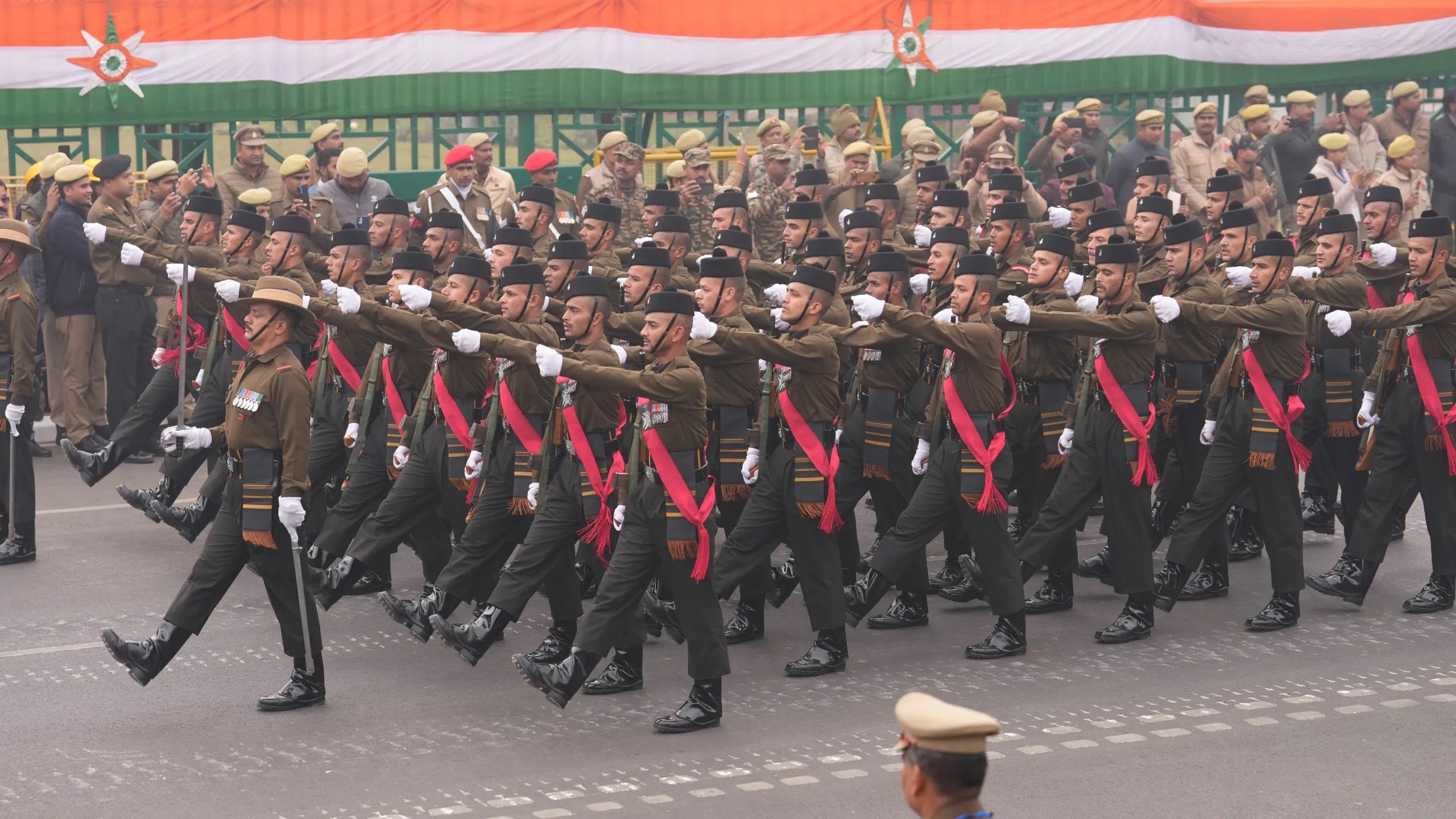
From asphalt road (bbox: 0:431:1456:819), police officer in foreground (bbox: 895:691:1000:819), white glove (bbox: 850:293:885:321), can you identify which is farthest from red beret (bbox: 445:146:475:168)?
police officer in foreground (bbox: 895:691:1000:819)

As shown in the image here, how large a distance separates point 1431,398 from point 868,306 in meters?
3.14

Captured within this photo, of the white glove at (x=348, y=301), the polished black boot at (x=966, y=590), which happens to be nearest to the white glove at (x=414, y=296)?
the white glove at (x=348, y=301)

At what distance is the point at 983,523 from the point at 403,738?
9.73ft

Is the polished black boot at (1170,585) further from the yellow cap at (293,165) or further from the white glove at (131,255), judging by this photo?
the yellow cap at (293,165)

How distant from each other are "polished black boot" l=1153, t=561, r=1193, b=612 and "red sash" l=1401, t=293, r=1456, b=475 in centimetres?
145

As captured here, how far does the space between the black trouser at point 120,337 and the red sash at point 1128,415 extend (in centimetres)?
772

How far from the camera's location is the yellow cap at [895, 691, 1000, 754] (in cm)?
422

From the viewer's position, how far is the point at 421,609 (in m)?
9.20

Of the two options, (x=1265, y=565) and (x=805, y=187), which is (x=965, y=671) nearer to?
(x=1265, y=565)

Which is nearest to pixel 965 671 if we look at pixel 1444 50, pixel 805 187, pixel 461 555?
pixel 461 555

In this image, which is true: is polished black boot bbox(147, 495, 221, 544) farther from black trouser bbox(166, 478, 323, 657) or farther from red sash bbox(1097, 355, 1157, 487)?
red sash bbox(1097, 355, 1157, 487)

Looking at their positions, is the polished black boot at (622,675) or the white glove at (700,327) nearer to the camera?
the white glove at (700,327)

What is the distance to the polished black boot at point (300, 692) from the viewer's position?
869 centimetres

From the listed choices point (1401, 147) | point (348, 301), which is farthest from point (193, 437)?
point (1401, 147)
